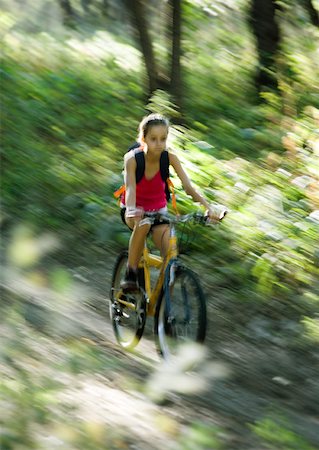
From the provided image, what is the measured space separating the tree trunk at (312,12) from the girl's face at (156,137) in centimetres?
870

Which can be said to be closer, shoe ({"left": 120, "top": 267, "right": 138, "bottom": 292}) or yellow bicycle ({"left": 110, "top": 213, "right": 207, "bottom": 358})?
yellow bicycle ({"left": 110, "top": 213, "right": 207, "bottom": 358})

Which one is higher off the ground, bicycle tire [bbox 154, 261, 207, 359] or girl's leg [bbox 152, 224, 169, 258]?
girl's leg [bbox 152, 224, 169, 258]

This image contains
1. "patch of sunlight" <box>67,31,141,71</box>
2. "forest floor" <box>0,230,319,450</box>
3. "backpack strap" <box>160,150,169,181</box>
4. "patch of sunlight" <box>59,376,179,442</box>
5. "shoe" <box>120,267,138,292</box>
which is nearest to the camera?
"forest floor" <box>0,230,319,450</box>

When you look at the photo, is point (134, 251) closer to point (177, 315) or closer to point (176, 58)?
point (177, 315)

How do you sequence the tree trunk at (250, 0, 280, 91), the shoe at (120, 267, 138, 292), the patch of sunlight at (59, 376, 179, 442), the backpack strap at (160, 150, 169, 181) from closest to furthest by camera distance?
the patch of sunlight at (59, 376, 179, 442) < the backpack strap at (160, 150, 169, 181) < the shoe at (120, 267, 138, 292) < the tree trunk at (250, 0, 280, 91)

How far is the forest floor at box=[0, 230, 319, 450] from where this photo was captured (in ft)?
14.3

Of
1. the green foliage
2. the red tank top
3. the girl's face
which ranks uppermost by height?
the girl's face

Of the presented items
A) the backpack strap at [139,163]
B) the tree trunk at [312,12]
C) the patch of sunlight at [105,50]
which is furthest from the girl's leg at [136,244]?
the tree trunk at [312,12]

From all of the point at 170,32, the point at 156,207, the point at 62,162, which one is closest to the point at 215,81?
the point at 170,32

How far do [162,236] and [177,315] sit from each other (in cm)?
67

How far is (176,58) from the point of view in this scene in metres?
12.3

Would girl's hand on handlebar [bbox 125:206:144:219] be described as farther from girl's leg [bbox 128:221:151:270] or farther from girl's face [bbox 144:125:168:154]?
girl's face [bbox 144:125:168:154]

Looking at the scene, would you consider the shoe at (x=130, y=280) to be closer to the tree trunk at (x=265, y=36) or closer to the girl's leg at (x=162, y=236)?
the girl's leg at (x=162, y=236)

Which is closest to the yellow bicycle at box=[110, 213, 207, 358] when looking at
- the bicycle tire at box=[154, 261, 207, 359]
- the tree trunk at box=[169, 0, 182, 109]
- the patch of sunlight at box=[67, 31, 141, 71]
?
the bicycle tire at box=[154, 261, 207, 359]
